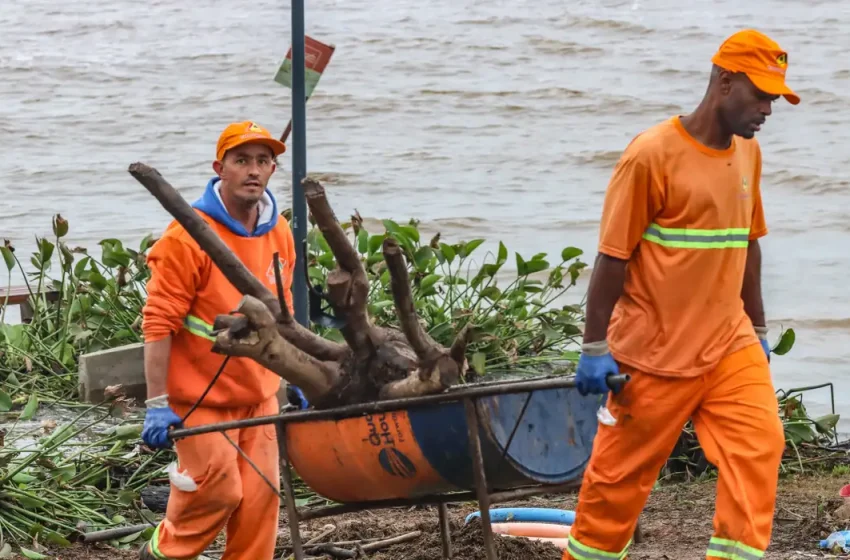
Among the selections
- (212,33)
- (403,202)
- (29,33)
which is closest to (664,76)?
(403,202)

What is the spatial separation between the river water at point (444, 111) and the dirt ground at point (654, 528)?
2.44 m

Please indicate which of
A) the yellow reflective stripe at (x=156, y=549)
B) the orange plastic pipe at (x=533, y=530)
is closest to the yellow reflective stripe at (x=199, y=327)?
the yellow reflective stripe at (x=156, y=549)

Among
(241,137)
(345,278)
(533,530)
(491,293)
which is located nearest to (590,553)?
(345,278)

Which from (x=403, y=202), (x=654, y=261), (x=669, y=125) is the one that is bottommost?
(x=403, y=202)

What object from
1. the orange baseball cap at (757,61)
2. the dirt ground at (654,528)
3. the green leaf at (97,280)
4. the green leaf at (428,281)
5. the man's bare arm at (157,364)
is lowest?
the dirt ground at (654,528)

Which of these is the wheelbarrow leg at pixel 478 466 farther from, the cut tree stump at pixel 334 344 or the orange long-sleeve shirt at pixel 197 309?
the orange long-sleeve shirt at pixel 197 309

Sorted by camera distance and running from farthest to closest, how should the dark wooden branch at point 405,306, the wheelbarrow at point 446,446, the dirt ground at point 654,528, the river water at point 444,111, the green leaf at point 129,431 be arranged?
the river water at point 444,111 → the green leaf at point 129,431 → the dirt ground at point 654,528 → the wheelbarrow at point 446,446 → the dark wooden branch at point 405,306

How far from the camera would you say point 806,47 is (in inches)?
704

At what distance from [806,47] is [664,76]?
243 cm

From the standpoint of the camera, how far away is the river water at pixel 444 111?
12.0m

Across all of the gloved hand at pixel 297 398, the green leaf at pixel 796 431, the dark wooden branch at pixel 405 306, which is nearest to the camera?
the dark wooden branch at pixel 405 306

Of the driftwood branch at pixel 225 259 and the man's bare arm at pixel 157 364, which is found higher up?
the driftwood branch at pixel 225 259

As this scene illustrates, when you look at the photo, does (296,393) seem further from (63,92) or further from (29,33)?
(29,33)

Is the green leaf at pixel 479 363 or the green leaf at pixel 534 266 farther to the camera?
the green leaf at pixel 534 266
